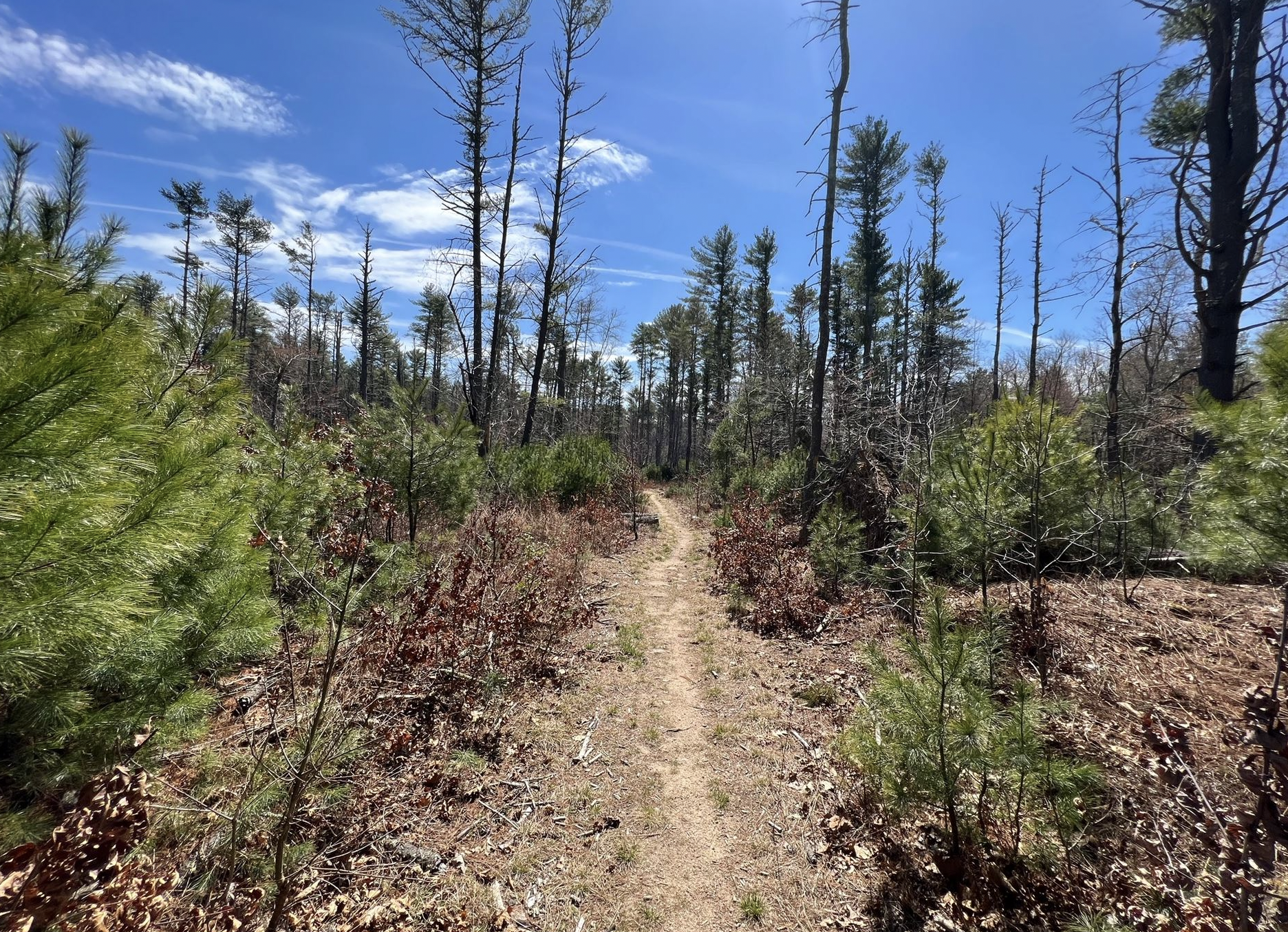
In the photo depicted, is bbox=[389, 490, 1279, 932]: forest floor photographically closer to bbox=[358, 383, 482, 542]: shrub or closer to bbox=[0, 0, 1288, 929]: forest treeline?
bbox=[0, 0, 1288, 929]: forest treeline

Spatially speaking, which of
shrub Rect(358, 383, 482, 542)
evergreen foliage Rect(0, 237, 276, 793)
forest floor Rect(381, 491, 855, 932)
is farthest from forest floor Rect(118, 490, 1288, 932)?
shrub Rect(358, 383, 482, 542)

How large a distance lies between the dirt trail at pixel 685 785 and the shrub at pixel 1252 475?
3.84 m

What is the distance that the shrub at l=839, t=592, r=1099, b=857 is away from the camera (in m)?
2.64

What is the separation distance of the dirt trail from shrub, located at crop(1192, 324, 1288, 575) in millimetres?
3841

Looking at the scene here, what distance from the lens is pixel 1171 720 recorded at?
7.66ft

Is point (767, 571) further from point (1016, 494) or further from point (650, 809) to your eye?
point (650, 809)

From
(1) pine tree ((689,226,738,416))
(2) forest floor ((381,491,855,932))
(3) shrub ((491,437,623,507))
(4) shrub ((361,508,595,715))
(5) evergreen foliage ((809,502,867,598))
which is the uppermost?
(1) pine tree ((689,226,738,416))

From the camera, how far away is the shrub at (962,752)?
264 centimetres

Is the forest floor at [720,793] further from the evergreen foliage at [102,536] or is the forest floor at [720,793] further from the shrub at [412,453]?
the shrub at [412,453]

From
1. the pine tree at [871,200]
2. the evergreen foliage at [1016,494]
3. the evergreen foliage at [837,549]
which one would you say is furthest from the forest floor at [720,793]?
the pine tree at [871,200]

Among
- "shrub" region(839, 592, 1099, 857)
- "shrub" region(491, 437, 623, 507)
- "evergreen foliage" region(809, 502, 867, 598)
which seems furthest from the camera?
"shrub" region(491, 437, 623, 507)

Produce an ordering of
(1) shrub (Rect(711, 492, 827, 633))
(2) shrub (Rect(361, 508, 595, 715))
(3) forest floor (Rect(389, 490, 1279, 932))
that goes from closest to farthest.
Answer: (3) forest floor (Rect(389, 490, 1279, 932))
(2) shrub (Rect(361, 508, 595, 715))
(1) shrub (Rect(711, 492, 827, 633))

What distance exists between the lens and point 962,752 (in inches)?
105

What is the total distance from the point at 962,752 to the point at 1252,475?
99.6 inches
